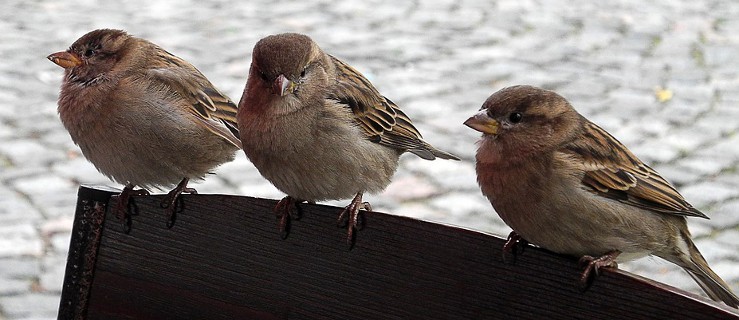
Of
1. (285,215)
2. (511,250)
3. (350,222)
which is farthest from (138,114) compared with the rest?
(511,250)

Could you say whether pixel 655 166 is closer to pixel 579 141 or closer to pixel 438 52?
pixel 438 52

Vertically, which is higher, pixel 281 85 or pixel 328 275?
pixel 281 85

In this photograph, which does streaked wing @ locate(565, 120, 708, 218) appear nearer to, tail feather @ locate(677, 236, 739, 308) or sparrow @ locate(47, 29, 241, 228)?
tail feather @ locate(677, 236, 739, 308)

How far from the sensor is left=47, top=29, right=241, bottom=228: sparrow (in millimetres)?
Answer: 3348

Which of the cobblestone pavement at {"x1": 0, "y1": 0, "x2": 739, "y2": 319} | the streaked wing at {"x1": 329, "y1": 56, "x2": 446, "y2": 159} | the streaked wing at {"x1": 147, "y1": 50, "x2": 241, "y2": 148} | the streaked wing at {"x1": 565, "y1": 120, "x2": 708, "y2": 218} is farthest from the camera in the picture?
the cobblestone pavement at {"x1": 0, "y1": 0, "x2": 739, "y2": 319}

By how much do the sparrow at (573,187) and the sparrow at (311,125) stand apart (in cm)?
37

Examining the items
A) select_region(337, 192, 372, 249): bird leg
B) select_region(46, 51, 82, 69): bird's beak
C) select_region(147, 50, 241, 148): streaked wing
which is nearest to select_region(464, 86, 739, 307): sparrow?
select_region(337, 192, 372, 249): bird leg


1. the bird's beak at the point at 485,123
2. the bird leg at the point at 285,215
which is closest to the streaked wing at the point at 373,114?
the bird's beak at the point at 485,123

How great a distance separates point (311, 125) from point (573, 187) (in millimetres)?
764

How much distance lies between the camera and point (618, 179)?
2877mm

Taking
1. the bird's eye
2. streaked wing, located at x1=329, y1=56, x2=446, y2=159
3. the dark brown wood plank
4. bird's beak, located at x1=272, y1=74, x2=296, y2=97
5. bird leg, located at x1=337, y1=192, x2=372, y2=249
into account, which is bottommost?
the dark brown wood plank

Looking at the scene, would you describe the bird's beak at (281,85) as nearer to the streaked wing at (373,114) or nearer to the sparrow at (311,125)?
the sparrow at (311,125)

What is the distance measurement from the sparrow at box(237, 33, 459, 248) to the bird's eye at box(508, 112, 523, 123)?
1.42 feet

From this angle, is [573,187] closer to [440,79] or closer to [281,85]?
[281,85]
